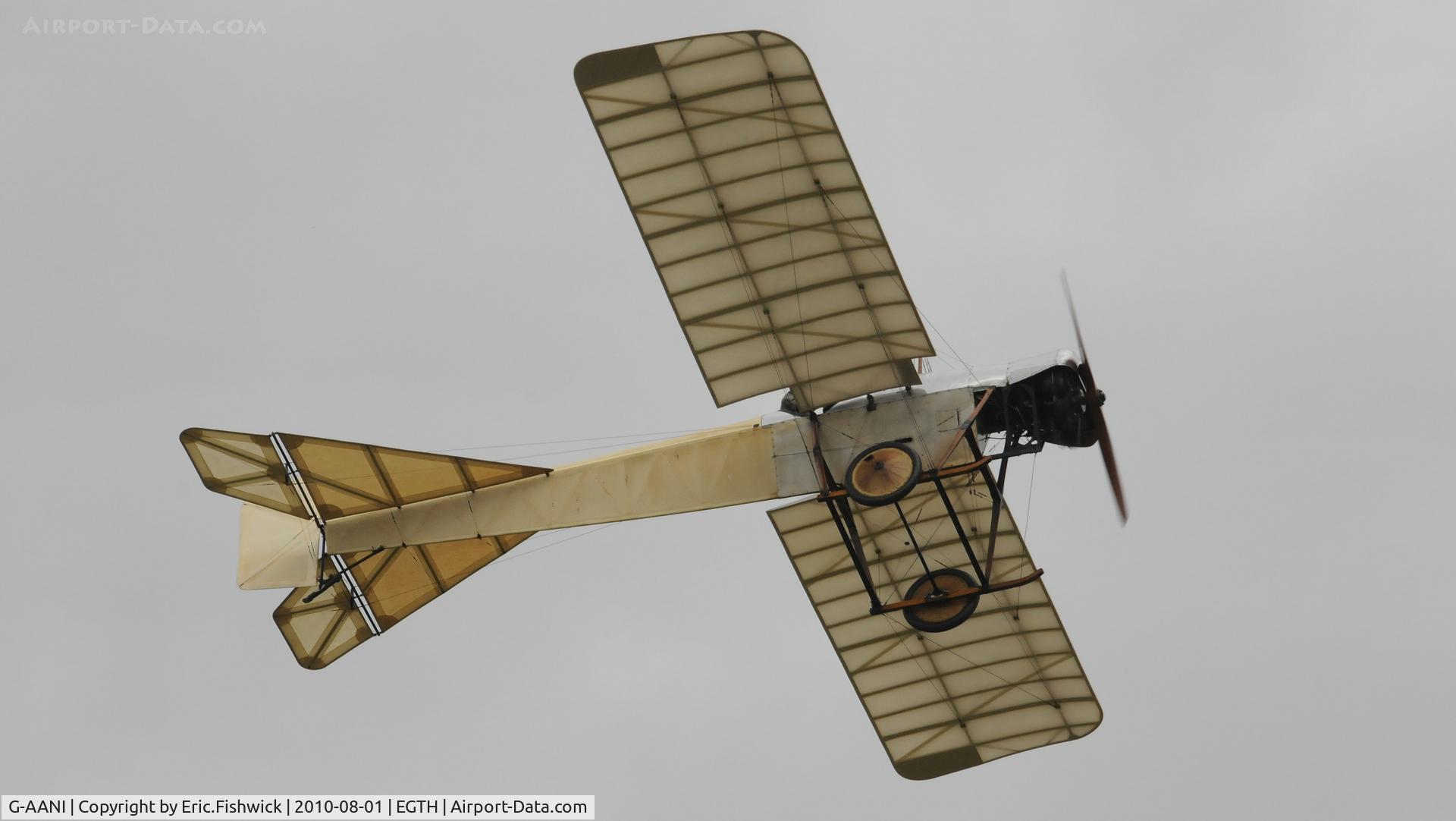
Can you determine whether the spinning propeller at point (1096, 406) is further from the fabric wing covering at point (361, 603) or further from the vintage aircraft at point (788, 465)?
the fabric wing covering at point (361, 603)

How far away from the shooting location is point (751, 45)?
1864cm

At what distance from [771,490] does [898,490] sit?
193cm

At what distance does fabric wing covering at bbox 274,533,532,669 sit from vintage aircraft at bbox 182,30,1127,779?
0.10ft

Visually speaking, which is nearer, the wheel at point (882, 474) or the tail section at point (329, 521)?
the wheel at point (882, 474)

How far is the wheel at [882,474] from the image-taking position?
20.4 metres

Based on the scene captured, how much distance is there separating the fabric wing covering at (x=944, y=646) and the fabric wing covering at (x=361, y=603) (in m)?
4.35

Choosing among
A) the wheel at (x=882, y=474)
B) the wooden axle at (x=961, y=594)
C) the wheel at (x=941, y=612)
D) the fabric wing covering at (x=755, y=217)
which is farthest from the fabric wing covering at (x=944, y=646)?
the fabric wing covering at (x=755, y=217)

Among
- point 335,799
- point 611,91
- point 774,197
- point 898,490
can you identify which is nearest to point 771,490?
point 898,490

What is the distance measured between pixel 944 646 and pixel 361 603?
7976 millimetres

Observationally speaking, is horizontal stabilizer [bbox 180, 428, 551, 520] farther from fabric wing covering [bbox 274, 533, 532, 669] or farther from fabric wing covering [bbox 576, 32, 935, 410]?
fabric wing covering [bbox 576, 32, 935, 410]

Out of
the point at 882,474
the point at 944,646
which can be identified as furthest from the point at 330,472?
the point at 944,646

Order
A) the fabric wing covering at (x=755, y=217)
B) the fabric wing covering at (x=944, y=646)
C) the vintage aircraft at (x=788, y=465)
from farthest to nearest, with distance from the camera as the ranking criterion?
the fabric wing covering at (x=944, y=646), the vintage aircraft at (x=788, y=465), the fabric wing covering at (x=755, y=217)

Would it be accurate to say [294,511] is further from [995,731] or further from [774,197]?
[995,731]

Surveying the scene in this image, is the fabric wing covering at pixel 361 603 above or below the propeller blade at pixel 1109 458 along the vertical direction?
above
